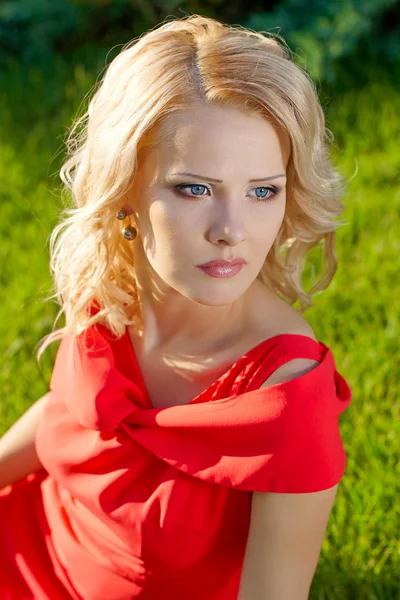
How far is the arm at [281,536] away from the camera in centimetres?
192

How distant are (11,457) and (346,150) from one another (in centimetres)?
221

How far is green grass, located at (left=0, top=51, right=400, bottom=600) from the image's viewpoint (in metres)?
2.54

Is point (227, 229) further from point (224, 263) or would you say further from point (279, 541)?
point (279, 541)

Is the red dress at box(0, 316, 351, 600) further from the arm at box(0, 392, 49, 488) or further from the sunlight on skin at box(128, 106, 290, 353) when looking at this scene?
the sunlight on skin at box(128, 106, 290, 353)

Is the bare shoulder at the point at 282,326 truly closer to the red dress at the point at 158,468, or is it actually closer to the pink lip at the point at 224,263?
the red dress at the point at 158,468

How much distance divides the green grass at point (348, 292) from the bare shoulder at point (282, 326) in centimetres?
47

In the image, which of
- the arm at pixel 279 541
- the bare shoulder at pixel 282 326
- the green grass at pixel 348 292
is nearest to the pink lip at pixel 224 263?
the bare shoulder at pixel 282 326

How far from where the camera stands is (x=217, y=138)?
178cm

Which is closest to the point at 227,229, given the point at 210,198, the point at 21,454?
the point at 210,198

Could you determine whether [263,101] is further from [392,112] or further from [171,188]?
[392,112]

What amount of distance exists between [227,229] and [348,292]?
5.51 ft

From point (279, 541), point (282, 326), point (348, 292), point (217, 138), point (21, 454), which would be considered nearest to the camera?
point (217, 138)

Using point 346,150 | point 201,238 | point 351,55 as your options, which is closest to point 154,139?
point 201,238

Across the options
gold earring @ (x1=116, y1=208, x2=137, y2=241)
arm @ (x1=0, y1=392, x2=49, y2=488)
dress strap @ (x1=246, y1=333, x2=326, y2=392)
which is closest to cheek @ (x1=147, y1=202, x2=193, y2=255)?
gold earring @ (x1=116, y1=208, x2=137, y2=241)
